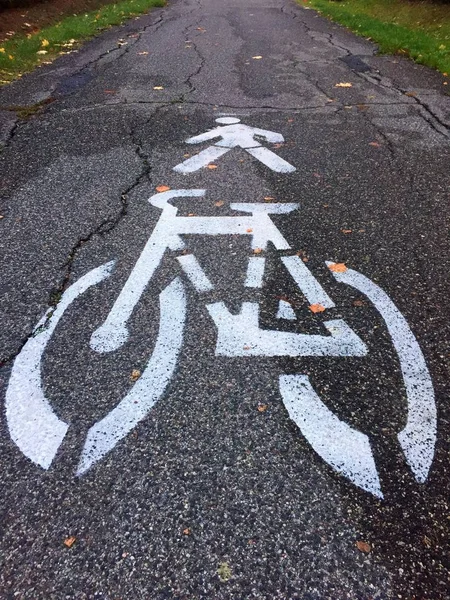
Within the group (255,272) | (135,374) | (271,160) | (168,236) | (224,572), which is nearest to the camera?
(224,572)

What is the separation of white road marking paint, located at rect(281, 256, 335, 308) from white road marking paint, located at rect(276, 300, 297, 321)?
5.6 inches

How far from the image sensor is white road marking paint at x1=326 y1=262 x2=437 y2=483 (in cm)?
194

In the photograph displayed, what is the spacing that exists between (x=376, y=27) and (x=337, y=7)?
15.9 ft

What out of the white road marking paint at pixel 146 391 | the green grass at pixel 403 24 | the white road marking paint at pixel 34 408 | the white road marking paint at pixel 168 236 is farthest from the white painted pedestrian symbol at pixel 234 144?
the green grass at pixel 403 24

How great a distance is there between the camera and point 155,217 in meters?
3.63

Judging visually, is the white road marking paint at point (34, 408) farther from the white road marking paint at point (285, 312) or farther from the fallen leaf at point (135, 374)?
the white road marking paint at point (285, 312)

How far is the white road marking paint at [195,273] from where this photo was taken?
2877 mm

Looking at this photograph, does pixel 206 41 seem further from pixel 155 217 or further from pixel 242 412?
pixel 242 412

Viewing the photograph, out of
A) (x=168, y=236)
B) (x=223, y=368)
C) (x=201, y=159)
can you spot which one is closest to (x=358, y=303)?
(x=223, y=368)

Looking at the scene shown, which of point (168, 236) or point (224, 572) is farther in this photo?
point (168, 236)

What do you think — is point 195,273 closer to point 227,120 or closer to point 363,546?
point 363,546

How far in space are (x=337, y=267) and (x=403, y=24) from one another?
1105 centimetres

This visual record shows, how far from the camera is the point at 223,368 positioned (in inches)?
91.7

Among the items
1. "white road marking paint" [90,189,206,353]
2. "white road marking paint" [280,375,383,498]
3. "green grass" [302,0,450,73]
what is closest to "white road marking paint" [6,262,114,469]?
Result: "white road marking paint" [90,189,206,353]
